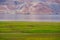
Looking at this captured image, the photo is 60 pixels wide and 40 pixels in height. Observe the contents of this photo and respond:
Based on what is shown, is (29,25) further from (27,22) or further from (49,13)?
(49,13)

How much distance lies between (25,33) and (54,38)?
0.23m

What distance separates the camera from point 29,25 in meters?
1.07

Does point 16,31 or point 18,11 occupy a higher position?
point 18,11

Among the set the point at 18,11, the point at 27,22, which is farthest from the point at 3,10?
the point at 27,22

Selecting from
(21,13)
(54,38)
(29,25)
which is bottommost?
(54,38)

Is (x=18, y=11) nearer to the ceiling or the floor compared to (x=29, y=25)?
nearer to the ceiling

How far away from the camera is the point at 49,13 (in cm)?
122

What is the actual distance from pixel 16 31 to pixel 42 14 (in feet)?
1.03

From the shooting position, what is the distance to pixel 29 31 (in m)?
1.03

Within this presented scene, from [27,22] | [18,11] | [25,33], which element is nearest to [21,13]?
[18,11]

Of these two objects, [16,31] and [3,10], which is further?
[3,10]

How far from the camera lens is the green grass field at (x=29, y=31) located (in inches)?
39.9

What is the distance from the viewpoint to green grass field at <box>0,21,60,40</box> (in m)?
1.01

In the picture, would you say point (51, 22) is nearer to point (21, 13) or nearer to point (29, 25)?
point (29, 25)
